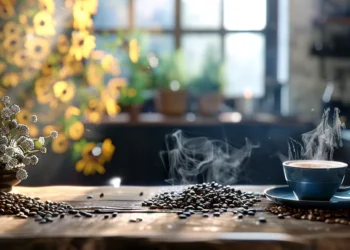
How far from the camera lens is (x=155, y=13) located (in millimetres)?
3369

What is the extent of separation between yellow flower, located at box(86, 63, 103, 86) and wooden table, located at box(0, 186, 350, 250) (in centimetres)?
185

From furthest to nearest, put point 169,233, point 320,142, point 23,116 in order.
A: point 23,116
point 320,142
point 169,233

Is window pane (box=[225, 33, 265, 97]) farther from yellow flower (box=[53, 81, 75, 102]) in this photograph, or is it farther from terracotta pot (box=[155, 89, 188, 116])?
yellow flower (box=[53, 81, 75, 102])

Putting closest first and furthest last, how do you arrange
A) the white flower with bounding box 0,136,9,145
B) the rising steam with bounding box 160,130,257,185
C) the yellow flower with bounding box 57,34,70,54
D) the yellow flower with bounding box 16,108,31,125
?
the white flower with bounding box 0,136,9,145 → the rising steam with bounding box 160,130,257,185 → the yellow flower with bounding box 16,108,31,125 → the yellow flower with bounding box 57,34,70,54

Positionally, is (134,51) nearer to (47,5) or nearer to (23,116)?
(47,5)

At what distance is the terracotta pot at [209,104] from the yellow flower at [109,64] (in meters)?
0.53

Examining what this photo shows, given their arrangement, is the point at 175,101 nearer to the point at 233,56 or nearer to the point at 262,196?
the point at 233,56

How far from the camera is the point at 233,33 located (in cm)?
335

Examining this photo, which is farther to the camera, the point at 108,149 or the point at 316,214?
the point at 108,149

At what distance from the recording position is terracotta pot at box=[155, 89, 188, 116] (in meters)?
3.04

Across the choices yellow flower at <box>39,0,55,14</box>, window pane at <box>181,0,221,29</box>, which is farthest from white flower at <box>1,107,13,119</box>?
window pane at <box>181,0,221,29</box>

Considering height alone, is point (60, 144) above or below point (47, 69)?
below

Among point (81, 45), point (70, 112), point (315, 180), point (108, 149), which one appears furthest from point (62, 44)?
point (315, 180)

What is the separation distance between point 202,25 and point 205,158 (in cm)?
101
